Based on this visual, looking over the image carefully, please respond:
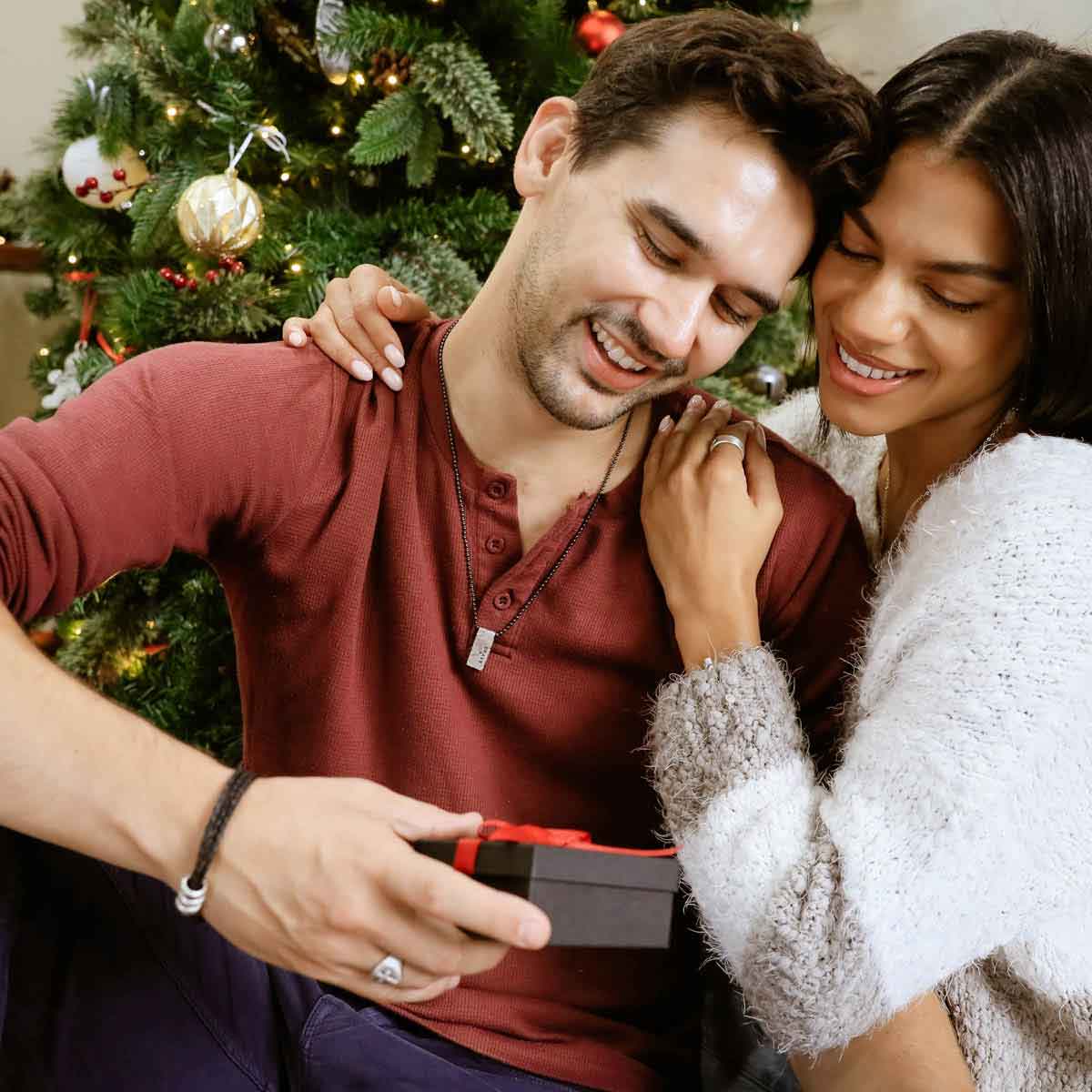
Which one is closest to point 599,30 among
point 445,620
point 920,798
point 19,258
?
point 445,620

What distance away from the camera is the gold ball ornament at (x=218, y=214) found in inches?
54.2

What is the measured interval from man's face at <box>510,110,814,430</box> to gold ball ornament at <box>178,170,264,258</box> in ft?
1.48

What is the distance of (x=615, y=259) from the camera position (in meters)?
1.07

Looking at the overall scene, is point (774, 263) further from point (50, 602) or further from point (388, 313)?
point (50, 602)

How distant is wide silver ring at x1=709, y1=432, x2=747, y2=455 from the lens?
46.0 inches

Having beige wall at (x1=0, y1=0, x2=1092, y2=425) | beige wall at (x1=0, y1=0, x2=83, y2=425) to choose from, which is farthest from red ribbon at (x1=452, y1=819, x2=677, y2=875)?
beige wall at (x1=0, y1=0, x2=83, y2=425)

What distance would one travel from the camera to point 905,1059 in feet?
3.13

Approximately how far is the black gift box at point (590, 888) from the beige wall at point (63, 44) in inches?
72.4

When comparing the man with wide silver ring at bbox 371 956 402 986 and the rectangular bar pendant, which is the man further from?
wide silver ring at bbox 371 956 402 986

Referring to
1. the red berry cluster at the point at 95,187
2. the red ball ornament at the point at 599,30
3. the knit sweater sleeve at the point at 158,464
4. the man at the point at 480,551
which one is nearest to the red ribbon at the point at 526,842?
the man at the point at 480,551

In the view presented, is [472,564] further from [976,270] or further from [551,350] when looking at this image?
[976,270]

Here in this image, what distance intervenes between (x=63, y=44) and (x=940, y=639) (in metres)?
2.43

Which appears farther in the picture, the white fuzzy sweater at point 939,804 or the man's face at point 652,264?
the man's face at point 652,264

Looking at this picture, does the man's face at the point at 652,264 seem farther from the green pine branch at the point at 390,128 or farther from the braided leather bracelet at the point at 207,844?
the braided leather bracelet at the point at 207,844
